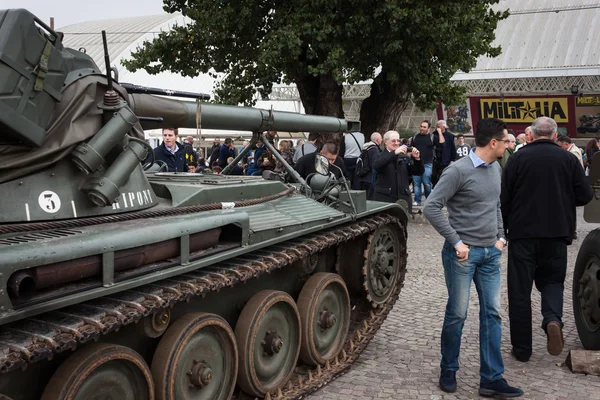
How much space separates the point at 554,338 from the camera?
607 cm

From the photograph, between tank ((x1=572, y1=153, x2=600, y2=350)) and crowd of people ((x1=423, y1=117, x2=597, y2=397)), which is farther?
tank ((x1=572, y1=153, x2=600, y2=350))

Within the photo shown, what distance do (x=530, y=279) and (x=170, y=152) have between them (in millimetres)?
5090

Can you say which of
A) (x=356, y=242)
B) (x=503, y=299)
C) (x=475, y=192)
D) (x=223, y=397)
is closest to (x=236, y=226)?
(x=223, y=397)

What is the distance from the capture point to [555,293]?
20.7ft

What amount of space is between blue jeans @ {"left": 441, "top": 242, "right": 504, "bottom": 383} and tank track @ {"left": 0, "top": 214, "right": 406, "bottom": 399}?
3.42 ft

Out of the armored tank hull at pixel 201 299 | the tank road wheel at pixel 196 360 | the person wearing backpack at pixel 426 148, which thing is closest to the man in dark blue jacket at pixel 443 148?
the person wearing backpack at pixel 426 148

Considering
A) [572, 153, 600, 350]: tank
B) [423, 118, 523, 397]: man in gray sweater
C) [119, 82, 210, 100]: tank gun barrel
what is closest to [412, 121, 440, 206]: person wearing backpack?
[572, 153, 600, 350]: tank

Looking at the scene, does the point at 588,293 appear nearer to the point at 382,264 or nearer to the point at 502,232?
the point at 502,232

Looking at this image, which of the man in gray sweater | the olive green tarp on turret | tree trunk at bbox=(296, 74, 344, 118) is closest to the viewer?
the olive green tarp on turret

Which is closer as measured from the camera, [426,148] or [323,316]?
[323,316]

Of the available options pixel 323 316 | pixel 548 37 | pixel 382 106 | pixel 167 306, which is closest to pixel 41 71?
pixel 167 306

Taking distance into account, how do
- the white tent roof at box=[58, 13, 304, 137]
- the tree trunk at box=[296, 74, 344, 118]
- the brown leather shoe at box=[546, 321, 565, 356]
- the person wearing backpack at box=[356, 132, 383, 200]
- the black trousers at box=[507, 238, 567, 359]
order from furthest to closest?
the white tent roof at box=[58, 13, 304, 137] → the tree trunk at box=[296, 74, 344, 118] → the person wearing backpack at box=[356, 132, 383, 200] → the black trousers at box=[507, 238, 567, 359] → the brown leather shoe at box=[546, 321, 565, 356]

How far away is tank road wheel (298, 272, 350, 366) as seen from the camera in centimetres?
589

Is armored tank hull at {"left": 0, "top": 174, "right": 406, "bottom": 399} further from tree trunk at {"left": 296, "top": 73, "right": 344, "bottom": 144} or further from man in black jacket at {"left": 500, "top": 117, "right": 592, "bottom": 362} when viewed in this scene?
tree trunk at {"left": 296, "top": 73, "right": 344, "bottom": 144}
